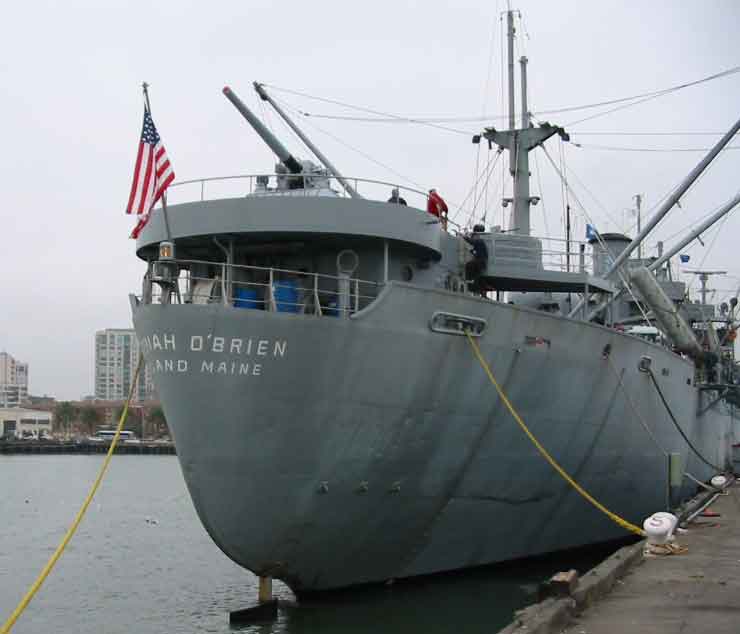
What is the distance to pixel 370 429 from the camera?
13852 millimetres

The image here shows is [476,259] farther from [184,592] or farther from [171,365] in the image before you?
[184,592]

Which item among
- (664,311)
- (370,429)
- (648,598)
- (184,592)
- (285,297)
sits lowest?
(184,592)

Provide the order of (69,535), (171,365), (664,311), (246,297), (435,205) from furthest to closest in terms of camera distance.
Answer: (664,311) → (435,205) → (246,297) → (171,365) → (69,535)

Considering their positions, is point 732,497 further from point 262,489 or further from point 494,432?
point 262,489

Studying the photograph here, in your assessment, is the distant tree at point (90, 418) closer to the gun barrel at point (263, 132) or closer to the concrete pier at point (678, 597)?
the gun barrel at point (263, 132)

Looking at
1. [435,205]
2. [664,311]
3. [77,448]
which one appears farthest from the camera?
[77,448]

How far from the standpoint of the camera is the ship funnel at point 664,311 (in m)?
21.8

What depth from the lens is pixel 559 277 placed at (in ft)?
62.8

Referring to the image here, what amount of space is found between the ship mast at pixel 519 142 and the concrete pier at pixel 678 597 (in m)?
10.1

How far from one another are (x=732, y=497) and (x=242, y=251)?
1521cm

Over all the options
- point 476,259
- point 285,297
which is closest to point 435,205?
point 476,259

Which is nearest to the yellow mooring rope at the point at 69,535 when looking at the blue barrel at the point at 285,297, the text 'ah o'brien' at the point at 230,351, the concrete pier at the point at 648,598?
the text 'ah o'brien' at the point at 230,351

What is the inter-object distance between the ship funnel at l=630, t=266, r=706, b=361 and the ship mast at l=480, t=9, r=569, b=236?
10.4 feet

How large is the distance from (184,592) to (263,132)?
31.0 ft
